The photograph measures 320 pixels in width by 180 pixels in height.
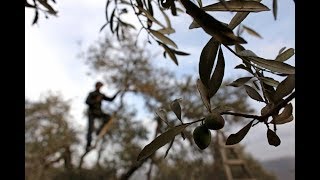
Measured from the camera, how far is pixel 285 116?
1.11 feet

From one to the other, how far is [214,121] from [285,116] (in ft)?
0.22

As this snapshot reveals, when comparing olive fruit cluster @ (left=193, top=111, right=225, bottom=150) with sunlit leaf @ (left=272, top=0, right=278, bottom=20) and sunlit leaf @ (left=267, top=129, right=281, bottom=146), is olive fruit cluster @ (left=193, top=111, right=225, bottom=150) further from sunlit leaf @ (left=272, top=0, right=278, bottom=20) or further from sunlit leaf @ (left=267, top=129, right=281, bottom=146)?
sunlit leaf @ (left=272, top=0, right=278, bottom=20)

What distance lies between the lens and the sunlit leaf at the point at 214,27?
0.84ft

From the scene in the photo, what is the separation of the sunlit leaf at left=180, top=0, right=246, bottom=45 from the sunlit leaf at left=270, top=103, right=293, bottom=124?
0.09 meters

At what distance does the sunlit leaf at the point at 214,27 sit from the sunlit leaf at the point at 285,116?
0.09 meters

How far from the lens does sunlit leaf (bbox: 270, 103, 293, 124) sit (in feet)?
1.09

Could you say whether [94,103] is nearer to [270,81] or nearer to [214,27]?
[270,81]

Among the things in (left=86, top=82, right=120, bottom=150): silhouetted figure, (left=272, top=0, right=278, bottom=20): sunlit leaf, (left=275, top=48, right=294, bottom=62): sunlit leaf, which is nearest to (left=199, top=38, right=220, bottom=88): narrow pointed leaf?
(left=275, top=48, right=294, bottom=62): sunlit leaf

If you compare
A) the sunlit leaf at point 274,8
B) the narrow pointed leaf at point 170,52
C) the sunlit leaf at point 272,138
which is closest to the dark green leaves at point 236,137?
the sunlit leaf at point 272,138

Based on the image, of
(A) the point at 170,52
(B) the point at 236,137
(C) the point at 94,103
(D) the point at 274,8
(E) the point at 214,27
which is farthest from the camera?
(C) the point at 94,103

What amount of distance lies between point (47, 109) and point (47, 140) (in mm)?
900

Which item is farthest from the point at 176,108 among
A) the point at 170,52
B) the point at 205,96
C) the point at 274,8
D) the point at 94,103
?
the point at 94,103
